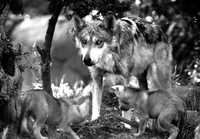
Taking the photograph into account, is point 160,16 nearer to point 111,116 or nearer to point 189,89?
point 111,116

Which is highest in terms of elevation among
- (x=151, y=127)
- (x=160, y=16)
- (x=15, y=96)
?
(x=160, y=16)

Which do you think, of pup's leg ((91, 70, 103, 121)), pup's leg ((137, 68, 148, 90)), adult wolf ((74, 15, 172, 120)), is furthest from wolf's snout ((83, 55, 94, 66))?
pup's leg ((137, 68, 148, 90))

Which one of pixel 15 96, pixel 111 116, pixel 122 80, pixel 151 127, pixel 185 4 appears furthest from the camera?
pixel 122 80

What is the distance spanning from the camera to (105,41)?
27.5 ft

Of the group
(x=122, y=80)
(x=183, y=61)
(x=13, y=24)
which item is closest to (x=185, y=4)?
(x=183, y=61)

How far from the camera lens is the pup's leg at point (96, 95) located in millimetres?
8156

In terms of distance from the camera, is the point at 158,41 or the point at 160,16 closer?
the point at 160,16

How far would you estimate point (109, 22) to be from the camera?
327 inches

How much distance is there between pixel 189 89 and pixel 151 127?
10.7 ft

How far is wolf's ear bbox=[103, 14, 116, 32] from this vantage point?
8211 millimetres

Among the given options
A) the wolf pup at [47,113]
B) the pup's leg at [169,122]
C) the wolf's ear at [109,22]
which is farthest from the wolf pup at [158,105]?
the wolf's ear at [109,22]

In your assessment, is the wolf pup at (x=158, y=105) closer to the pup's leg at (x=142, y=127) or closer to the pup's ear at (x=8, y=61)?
the pup's leg at (x=142, y=127)

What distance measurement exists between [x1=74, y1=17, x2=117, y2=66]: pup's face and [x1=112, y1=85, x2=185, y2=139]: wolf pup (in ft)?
4.04

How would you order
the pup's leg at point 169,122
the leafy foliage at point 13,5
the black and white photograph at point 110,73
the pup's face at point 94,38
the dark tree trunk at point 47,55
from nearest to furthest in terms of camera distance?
the black and white photograph at point 110,73 → the pup's leg at point 169,122 → the leafy foliage at point 13,5 → the pup's face at point 94,38 → the dark tree trunk at point 47,55
